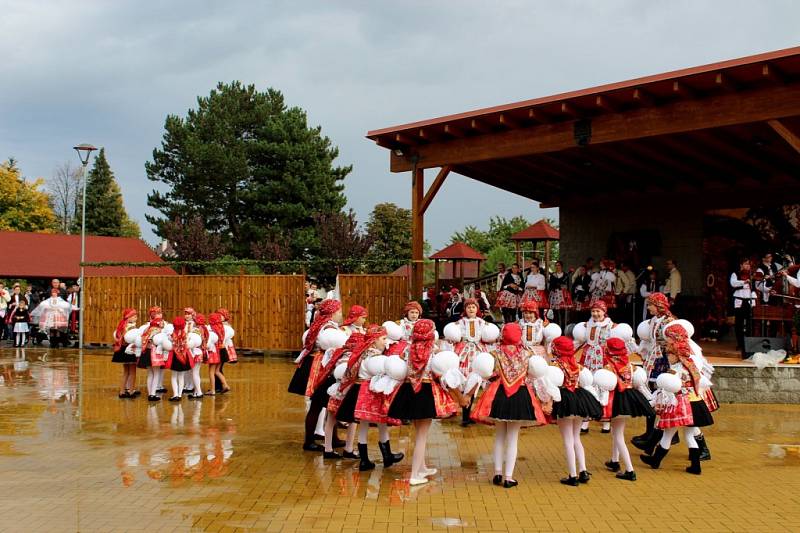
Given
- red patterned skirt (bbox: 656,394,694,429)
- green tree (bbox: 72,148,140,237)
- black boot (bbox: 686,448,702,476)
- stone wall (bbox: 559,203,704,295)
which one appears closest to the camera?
red patterned skirt (bbox: 656,394,694,429)

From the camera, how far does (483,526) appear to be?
19.6ft

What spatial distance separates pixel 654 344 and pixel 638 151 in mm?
7946

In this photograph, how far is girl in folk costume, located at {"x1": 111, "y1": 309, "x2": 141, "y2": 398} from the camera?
12469mm

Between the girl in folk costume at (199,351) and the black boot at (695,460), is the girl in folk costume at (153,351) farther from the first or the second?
the black boot at (695,460)

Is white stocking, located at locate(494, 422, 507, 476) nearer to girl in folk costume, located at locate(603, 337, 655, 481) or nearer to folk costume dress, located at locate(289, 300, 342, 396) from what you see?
girl in folk costume, located at locate(603, 337, 655, 481)

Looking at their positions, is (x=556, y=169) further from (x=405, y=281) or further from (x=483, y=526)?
(x=483, y=526)

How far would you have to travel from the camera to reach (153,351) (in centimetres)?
1227

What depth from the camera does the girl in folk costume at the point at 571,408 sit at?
717 cm

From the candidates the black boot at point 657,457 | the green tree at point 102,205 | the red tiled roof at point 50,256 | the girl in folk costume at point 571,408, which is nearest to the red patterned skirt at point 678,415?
the black boot at point 657,457

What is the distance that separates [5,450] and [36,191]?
4520cm

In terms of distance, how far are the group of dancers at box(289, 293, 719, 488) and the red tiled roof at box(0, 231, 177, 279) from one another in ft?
83.9

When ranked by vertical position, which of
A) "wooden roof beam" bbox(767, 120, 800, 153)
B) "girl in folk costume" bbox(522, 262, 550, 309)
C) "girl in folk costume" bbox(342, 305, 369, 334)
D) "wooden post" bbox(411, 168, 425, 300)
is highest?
"wooden roof beam" bbox(767, 120, 800, 153)

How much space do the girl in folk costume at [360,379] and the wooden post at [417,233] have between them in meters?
8.47

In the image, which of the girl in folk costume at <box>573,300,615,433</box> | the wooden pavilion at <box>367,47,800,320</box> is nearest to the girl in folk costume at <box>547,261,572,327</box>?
the wooden pavilion at <box>367,47,800,320</box>
